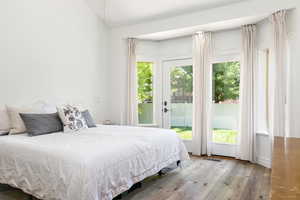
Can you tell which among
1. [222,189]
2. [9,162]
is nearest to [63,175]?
[9,162]

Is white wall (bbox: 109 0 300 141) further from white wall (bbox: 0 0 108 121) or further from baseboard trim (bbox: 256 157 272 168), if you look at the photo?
baseboard trim (bbox: 256 157 272 168)

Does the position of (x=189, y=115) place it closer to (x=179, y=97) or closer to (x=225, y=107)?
(x=179, y=97)

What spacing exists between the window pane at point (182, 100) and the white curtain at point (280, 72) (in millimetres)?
1673

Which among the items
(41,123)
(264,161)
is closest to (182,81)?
(264,161)

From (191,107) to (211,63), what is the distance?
3.27 ft

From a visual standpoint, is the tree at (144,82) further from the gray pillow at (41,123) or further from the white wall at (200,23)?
the gray pillow at (41,123)

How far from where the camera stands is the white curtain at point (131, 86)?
15.3 ft

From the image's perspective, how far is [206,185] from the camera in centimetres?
285

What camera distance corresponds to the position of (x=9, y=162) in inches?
93.7

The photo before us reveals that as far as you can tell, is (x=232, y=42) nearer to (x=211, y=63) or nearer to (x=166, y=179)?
(x=211, y=63)

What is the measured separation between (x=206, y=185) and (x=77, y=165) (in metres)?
1.79

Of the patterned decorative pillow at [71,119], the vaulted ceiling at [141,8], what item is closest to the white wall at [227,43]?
the vaulted ceiling at [141,8]

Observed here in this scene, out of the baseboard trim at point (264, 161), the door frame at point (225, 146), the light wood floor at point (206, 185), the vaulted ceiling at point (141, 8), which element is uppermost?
the vaulted ceiling at point (141, 8)

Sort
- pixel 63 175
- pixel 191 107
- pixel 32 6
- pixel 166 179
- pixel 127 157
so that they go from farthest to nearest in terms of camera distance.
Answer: pixel 191 107 → pixel 32 6 → pixel 166 179 → pixel 127 157 → pixel 63 175
